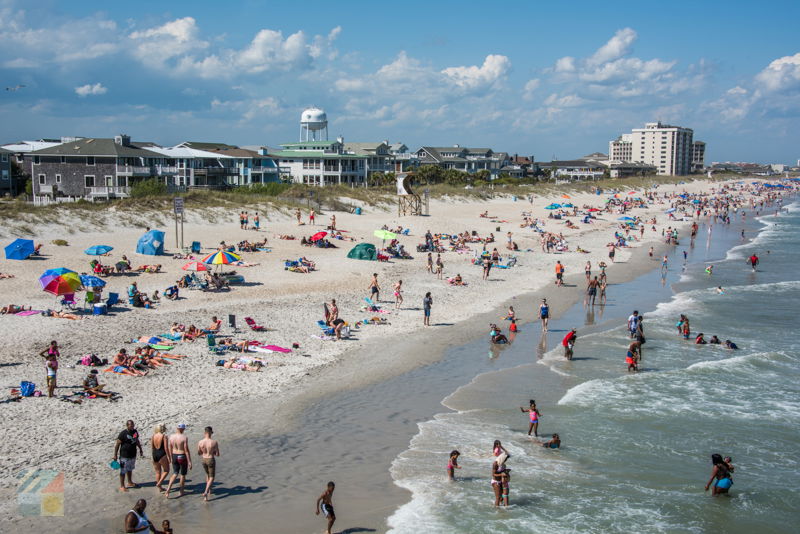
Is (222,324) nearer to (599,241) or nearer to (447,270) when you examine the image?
(447,270)

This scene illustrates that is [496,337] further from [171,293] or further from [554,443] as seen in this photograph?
[171,293]

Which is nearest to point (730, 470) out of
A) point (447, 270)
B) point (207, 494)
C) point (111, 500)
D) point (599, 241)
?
point (207, 494)

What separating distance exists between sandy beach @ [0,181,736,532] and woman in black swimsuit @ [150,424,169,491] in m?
0.25

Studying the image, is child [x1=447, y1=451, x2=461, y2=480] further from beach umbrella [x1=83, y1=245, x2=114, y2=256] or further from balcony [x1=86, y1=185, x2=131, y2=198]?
balcony [x1=86, y1=185, x2=131, y2=198]

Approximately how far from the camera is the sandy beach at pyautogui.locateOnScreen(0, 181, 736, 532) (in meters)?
12.2

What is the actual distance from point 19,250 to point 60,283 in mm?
8769

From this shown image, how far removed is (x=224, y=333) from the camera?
20094 millimetres

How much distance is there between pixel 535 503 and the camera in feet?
39.1

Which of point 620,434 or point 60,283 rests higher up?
point 60,283

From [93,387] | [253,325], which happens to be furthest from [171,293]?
[93,387]

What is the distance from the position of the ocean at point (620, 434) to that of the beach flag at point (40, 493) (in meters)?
5.34

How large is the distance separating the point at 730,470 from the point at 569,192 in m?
89.5

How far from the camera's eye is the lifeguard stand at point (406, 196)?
51.1 m

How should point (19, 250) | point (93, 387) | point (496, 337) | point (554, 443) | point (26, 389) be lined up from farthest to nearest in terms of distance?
point (19, 250) → point (496, 337) → point (93, 387) → point (26, 389) → point (554, 443)
